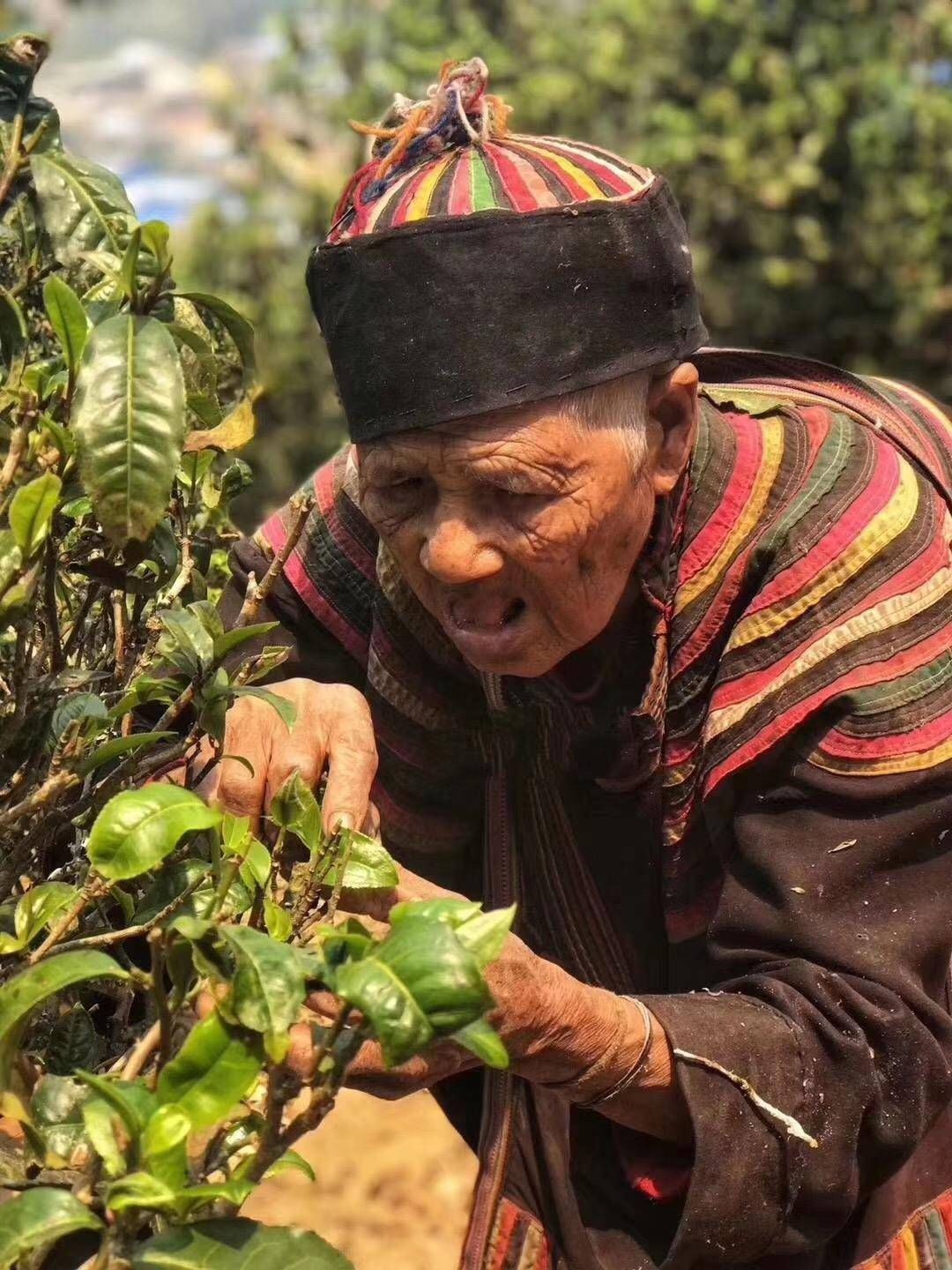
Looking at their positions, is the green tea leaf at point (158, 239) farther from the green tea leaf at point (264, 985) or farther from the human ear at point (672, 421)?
the human ear at point (672, 421)

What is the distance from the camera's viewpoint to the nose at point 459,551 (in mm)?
2068

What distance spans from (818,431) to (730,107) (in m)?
5.05

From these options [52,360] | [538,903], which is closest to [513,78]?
[538,903]

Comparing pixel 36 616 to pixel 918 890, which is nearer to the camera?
pixel 36 616

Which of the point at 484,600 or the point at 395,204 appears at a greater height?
the point at 395,204

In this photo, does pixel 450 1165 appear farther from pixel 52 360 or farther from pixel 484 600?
pixel 52 360

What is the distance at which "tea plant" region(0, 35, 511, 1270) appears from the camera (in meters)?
1.25

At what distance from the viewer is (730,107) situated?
23.2 feet

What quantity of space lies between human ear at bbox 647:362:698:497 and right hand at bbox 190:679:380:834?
455 millimetres

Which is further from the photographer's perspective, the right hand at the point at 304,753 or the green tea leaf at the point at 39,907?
the right hand at the point at 304,753

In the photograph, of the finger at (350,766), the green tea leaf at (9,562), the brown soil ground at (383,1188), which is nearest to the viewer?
the green tea leaf at (9,562)

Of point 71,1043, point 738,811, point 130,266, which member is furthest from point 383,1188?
point 130,266

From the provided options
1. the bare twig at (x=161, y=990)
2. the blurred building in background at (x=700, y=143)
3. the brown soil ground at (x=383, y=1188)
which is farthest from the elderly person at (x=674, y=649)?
the blurred building in background at (x=700, y=143)

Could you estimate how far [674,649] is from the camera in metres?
2.35
